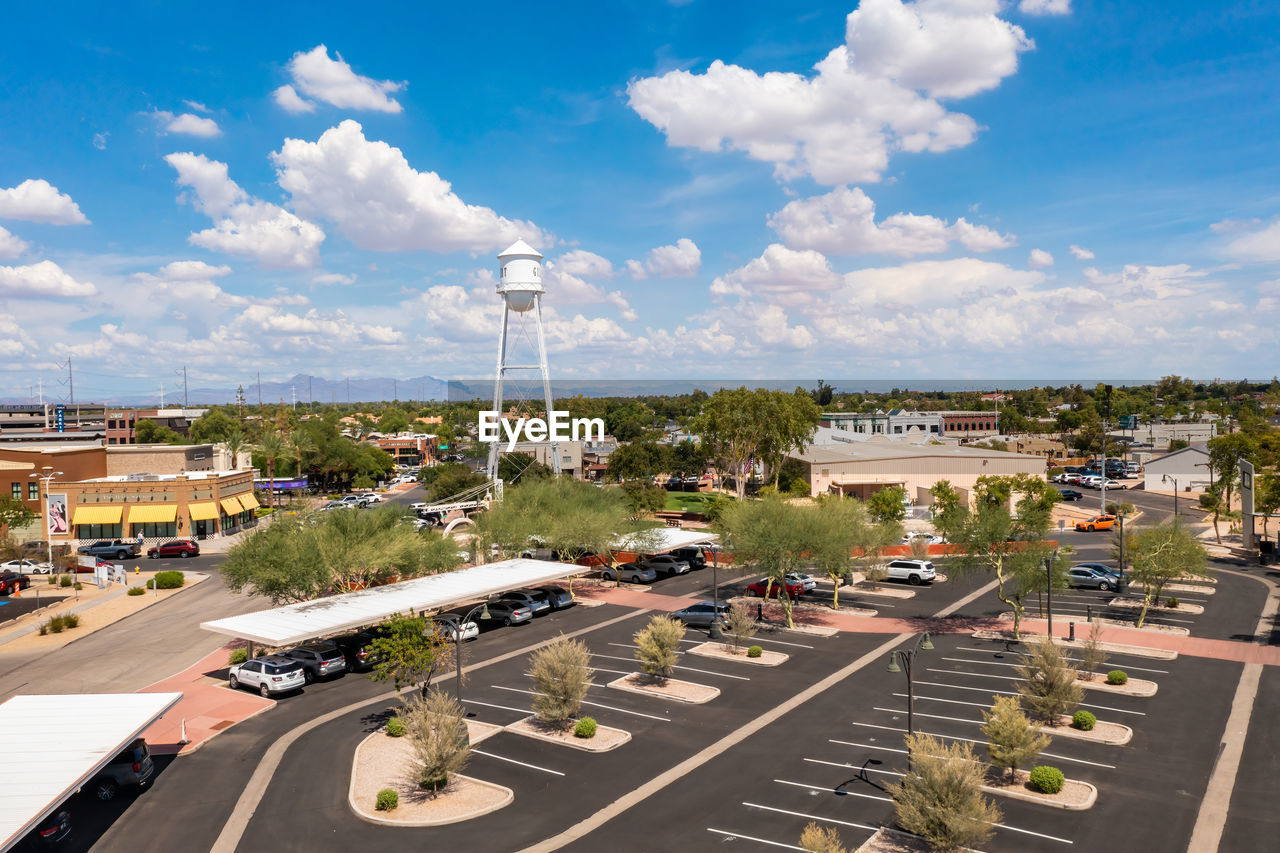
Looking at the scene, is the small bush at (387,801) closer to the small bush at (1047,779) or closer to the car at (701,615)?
the small bush at (1047,779)

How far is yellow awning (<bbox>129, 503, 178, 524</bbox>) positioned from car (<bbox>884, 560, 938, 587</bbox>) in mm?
64484

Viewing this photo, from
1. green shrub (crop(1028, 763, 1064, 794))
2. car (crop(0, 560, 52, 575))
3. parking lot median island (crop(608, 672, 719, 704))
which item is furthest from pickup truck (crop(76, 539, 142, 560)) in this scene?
green shrub (crop(1028, 763, 1064, 794))

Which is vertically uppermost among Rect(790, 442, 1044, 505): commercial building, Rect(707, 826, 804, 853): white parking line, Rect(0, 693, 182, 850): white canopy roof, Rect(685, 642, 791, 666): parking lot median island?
Rect(790, 442, 1044, 505): commercial building

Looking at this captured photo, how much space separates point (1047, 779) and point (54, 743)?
27175mm

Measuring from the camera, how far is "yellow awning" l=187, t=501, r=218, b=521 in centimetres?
7581

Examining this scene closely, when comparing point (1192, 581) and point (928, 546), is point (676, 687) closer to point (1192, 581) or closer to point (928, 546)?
point (1192, 581)

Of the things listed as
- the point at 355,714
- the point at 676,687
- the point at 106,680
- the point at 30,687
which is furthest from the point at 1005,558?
the point at 30,687

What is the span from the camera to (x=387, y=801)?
22.2 m

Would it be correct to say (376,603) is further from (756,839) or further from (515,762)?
(756,839)

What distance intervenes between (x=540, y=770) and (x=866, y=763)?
1006cm

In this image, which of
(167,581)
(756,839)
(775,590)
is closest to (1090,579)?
(775,590)

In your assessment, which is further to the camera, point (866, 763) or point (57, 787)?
point (866, 763)

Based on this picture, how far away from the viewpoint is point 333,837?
20.9 meters

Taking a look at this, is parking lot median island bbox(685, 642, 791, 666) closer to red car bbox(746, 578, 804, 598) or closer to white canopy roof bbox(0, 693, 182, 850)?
red car bbox(746, 578, 804, 598)
